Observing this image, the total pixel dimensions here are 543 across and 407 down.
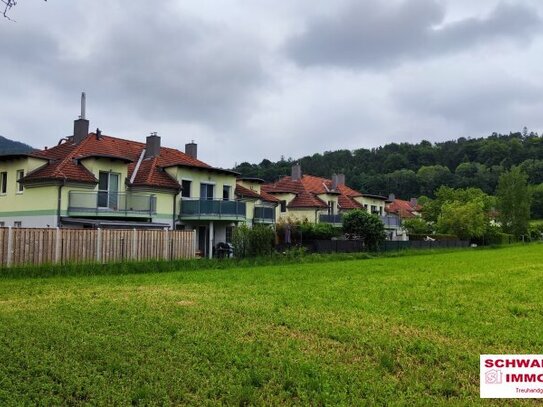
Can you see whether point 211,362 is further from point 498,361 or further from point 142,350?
point 498,361

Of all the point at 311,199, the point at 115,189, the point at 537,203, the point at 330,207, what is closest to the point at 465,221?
the point at 330,207

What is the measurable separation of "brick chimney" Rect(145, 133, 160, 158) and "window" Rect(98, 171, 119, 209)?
4.73m

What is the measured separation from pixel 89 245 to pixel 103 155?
9.44 metres

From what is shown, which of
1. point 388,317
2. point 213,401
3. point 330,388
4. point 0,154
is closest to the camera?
point 213,401

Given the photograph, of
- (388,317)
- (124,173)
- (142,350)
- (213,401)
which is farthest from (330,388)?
(124,173)

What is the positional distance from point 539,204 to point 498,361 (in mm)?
114060

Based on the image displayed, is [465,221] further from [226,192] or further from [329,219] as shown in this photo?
[226,192]

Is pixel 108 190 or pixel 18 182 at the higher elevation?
pixel 18 182

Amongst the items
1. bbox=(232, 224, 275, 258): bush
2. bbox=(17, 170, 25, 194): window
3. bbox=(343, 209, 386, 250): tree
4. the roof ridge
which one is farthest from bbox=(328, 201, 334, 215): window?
bbox=(17, 170, 25, 194): window

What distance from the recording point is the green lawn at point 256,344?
571 cm

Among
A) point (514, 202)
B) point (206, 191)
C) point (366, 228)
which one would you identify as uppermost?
point (514, 202)

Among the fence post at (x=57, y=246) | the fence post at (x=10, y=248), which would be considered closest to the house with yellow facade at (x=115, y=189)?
the fence post at (x=57, y=246)

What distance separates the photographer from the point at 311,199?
52719 mm

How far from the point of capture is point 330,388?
577 cm
